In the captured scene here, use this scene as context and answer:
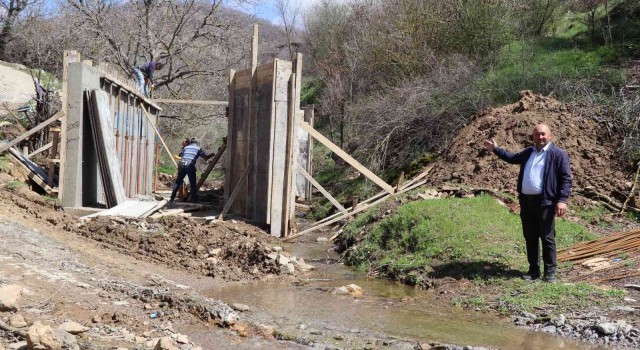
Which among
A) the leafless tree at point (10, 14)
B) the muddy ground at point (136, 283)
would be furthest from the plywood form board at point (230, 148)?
the leafless tree at point (10, 14)

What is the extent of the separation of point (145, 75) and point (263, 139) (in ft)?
26.6

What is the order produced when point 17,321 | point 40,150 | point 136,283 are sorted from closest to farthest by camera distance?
1. point 17,321
2. point 136,283
3. point 40,150

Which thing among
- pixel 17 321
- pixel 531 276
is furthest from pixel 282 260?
pixel 17 321

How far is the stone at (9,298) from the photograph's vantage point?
5.25 meters

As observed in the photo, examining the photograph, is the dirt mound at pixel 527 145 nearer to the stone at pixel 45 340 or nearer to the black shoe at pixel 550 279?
the black shoe at pixel 550 279

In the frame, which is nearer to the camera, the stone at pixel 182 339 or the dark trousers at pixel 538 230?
the stone at pixel 182 339

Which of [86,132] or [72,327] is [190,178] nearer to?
[86,132]

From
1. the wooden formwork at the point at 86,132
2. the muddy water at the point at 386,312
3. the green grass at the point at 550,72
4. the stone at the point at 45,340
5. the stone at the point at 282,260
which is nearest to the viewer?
the stone at the point at 45,340

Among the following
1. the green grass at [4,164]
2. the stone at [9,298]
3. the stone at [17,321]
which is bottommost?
the stone at [17,321]

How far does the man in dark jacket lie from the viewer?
773 centimetres

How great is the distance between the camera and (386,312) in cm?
731

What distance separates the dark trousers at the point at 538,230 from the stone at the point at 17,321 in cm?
566

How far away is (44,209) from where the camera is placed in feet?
37.1

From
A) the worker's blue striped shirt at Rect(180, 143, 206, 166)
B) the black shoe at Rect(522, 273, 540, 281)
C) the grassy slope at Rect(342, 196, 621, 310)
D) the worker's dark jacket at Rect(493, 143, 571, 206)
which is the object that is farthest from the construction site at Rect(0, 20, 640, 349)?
the worker's dark jacket at Rect(493, 143, 571, 206)
